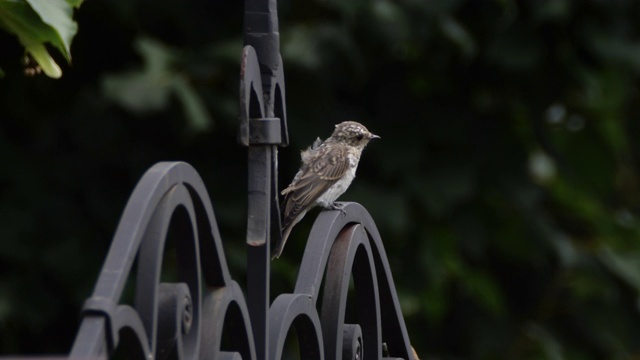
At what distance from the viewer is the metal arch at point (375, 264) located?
7.54 feet

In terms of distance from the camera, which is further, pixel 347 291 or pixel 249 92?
pixel 347 291

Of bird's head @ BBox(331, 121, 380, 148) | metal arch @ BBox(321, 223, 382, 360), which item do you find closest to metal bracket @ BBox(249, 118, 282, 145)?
metal arch @ BBox(321, 223, 382, 360)

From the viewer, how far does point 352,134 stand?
17.8ft

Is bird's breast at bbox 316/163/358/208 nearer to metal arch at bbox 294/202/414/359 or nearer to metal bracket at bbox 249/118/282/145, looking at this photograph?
metal arch at bbox 294/202/414/359

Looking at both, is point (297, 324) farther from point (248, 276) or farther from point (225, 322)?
point (225, 322)

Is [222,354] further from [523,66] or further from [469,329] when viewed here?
[469,329]

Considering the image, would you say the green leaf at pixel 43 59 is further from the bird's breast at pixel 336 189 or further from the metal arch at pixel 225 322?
the bird's breast at pixel 336 189

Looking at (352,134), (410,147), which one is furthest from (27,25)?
(410,147)

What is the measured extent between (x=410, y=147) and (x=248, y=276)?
156 inches

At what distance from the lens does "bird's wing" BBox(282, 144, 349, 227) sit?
4797mm

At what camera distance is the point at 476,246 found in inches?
246

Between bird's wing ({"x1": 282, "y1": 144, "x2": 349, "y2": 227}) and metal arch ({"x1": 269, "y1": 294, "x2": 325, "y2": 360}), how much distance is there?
2330 mm

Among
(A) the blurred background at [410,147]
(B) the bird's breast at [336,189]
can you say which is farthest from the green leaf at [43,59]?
(B) the bird's breast at [336,189]

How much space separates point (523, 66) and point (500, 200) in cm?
83
